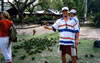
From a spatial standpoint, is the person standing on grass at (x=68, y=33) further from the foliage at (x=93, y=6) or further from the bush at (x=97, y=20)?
the foliage at (x=93, y=6)

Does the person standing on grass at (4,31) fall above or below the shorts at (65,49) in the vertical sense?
above

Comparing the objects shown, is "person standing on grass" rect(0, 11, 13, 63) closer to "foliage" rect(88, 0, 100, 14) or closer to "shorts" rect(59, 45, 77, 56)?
"shorts" rect(59, 45, 77, 56)

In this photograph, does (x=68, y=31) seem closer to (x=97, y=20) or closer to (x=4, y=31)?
(x=4, y=31)

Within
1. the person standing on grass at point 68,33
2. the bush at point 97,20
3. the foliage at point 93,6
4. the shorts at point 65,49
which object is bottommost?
the bush at point 97,20

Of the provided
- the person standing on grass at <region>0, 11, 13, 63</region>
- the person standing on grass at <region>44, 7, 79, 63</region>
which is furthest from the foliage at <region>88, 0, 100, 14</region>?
the person standing on grass at <region>0, 11, 13, 63</region>

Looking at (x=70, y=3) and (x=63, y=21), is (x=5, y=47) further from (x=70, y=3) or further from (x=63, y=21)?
(x=70, y=3)

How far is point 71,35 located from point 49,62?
7.60 feet

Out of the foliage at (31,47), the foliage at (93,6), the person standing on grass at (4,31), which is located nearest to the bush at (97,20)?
the foliage at (93,6)

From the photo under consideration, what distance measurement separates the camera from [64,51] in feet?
16.2

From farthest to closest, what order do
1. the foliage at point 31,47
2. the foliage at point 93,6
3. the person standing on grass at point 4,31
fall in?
1. the foliage at point 93,6
2. the foliage at point 31,47
3. the person standing on grass at point 4,31

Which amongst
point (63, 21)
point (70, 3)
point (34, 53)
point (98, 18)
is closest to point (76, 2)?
point (70, 3)

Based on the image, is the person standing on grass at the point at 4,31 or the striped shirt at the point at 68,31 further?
the person standing on grass at the point at 4,31

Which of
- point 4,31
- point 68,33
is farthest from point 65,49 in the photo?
point 4,31

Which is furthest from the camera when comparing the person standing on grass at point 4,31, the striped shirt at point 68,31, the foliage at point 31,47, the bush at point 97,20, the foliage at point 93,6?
the foliage at point 93,6
